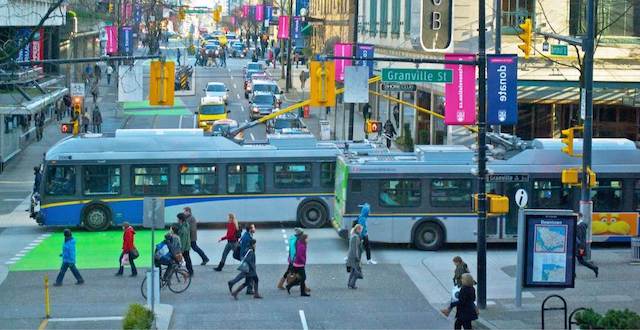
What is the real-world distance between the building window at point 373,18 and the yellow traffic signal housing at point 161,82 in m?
33.8

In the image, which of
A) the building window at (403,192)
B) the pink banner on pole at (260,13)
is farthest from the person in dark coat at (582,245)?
the pink banner on pole at (260,13)

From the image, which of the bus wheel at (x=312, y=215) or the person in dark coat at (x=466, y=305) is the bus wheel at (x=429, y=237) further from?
the person in dark coat at (x=466, y=305)

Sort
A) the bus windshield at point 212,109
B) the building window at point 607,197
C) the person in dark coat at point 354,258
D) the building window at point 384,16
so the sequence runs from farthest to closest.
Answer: the building window at point 384,16, the bus windshield at point 212,109, the building window at point 607,197, the person in dark coat at point 354,258

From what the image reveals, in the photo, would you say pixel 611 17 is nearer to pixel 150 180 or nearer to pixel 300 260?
pixel 150 180

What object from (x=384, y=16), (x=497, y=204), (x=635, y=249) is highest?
(x=384, y=16)

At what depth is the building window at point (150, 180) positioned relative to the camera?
108 feet

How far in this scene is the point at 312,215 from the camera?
3344cm

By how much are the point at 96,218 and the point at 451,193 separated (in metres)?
10.1

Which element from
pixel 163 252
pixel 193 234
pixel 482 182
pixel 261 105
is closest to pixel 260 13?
pixel 261 105

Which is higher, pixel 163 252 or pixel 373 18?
pixel 373 18

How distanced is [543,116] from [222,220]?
1833cm

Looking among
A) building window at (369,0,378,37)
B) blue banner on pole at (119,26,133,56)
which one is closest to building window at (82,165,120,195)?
building window at (369,0,378,37)

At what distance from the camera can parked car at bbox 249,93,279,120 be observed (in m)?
63.5

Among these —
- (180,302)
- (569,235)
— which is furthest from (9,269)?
(569,235)
